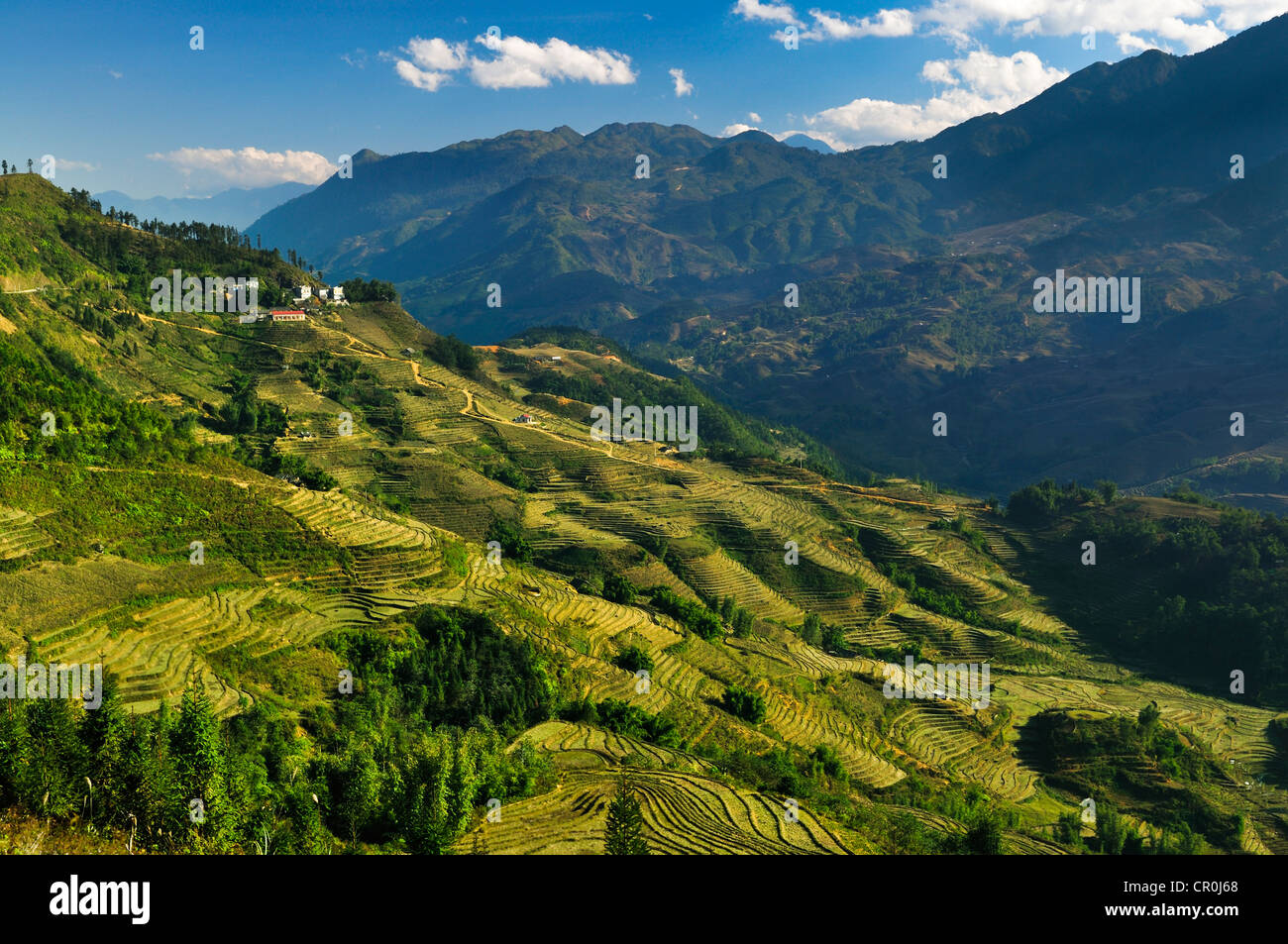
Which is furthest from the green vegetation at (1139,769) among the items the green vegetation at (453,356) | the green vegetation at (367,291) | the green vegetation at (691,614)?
the green vegetation at (367,291)

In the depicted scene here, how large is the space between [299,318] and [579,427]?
33668mm

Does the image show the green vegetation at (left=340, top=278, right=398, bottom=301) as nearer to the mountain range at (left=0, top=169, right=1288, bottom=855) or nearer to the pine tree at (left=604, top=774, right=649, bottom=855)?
Result: the mountain range at (left=0, top=169, right=1288, bottom=855)

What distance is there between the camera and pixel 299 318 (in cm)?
9431

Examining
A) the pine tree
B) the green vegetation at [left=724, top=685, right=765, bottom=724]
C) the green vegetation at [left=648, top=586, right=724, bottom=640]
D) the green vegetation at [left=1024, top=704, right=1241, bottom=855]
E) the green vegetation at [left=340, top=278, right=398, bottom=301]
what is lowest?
the green vegetation at [left=1024, top=704, right=1241, bottom=855]

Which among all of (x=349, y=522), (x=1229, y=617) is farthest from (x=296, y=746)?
(x=1229, y=617)

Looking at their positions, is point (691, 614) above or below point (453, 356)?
below

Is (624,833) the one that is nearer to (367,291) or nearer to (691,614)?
(691,614)

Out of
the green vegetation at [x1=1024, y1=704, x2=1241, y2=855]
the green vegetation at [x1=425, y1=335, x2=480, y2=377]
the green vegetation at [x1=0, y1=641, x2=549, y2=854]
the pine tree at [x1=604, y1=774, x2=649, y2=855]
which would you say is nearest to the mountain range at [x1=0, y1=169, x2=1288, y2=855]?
the green vegetation at [x1=0, y1=641, x2=549, y2=854]

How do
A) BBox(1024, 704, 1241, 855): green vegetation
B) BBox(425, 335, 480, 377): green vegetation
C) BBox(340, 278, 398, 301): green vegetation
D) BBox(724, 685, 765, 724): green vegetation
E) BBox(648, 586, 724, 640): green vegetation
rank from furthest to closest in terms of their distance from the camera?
BBox(340, 278, 398, 301): green vegetation → BBox(425, 335, 480, 377): green vegetation → BBox(648, 586, 724, 640): green vegetation → BBox(1024, 704, 1241, 855): green vegetation → BBox(724, 685, 765, 724): green vegetation

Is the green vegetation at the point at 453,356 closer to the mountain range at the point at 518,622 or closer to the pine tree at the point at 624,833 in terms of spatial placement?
the mountain range at the point at 518,622

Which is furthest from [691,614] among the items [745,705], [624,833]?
[624,833]

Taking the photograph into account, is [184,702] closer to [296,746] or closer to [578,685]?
[296,746]

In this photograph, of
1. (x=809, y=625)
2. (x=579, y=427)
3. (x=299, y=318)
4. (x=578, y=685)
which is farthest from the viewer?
(x=579, y=427)

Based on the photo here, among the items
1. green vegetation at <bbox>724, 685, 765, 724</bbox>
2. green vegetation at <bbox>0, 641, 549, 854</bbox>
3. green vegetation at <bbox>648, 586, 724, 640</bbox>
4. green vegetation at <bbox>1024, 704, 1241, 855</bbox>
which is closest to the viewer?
green vegetation at <bbox>0, 641, 549, 854</bbox>
